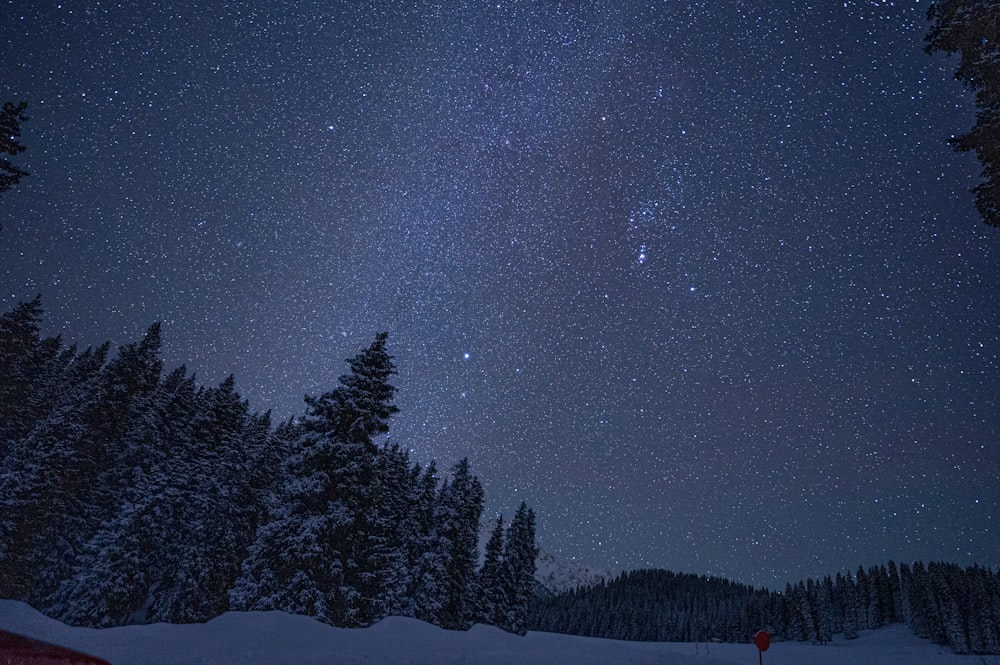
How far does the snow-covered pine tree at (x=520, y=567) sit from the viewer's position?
46000 mm

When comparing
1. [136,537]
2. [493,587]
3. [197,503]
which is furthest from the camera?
[493,587]

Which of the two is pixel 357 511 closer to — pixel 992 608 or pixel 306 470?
pixel 306 470

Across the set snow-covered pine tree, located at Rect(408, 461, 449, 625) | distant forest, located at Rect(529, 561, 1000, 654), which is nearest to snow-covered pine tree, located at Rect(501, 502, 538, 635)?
snow-covered pine tree, located at Rect(408, 461, 449, 625)

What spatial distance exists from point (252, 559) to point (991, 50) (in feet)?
95.1

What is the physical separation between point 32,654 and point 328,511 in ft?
71.5

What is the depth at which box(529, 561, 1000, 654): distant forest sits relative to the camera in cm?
9238

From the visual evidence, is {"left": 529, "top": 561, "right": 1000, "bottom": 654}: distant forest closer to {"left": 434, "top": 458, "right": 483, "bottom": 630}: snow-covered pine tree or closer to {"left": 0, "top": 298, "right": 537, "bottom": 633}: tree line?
{"left": 434, "top": 458, "right": 483, "bottom": 630}: snow-covered pine tree

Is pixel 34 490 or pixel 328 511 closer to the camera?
pixel 328 511

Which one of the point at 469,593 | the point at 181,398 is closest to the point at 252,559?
the point at 181,398

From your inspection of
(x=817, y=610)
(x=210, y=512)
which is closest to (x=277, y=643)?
(x=210, y=512)

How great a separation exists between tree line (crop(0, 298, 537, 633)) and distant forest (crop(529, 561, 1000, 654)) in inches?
3589

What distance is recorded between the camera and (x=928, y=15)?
40.1 feet

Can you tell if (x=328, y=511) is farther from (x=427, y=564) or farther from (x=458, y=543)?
(x=458, y=543)

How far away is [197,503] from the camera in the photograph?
106 ft
